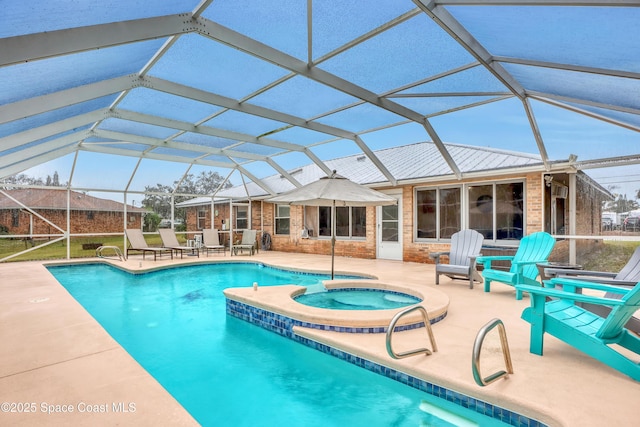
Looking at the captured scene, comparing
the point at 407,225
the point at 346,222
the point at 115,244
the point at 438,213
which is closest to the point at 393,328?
the point at 438,213

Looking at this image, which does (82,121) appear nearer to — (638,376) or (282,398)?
(282,398)

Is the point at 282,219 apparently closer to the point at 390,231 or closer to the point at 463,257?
the point at 390,231

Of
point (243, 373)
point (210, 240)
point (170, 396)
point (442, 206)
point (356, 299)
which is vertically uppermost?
point (442, 206)

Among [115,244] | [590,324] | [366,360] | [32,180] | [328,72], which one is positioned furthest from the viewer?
[115,244]

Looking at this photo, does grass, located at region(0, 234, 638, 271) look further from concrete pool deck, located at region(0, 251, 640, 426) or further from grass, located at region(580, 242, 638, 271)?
concrete pool deck, located at region(0, 251, 640, 426)

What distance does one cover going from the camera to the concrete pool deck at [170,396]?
2252 mm

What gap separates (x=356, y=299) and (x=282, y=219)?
914 cm

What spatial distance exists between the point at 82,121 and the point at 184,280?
446 cm

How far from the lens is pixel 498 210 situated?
353 inches

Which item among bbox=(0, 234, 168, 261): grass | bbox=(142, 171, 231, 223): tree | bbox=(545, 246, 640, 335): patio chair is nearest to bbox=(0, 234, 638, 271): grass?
bbox=(0, 234, 168, 261): grass

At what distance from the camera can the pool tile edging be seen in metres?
2.54

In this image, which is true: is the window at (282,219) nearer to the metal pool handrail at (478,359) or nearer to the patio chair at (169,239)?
the patio chair at (169,239)

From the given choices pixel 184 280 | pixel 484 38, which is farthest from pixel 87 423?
pixel 184 280

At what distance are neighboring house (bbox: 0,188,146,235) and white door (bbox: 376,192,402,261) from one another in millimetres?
9213
